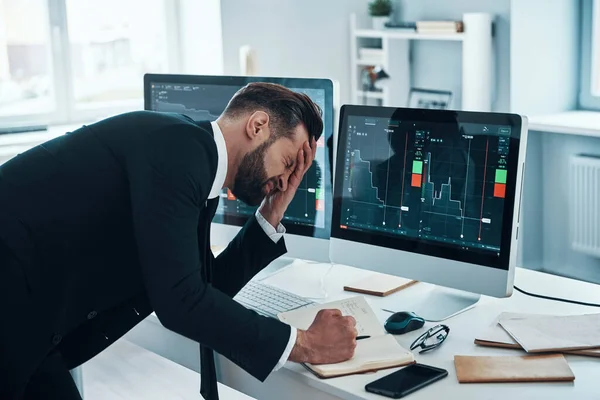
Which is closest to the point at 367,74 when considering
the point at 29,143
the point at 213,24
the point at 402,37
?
the point at 402,37

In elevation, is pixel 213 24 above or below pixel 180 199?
above

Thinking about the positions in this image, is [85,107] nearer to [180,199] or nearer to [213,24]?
[213,24]

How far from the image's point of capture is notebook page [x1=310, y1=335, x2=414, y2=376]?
5.08 feet

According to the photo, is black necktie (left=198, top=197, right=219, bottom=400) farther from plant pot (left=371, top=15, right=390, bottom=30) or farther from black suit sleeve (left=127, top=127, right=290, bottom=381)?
plant pot (left=371, top=15, right=390, bottom=30)

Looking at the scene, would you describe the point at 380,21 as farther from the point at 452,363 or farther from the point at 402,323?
the point at 452,363

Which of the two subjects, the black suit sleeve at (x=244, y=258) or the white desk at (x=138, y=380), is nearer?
the black suit sleeve at (x=244, y=258)

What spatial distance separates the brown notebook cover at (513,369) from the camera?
1.47 m

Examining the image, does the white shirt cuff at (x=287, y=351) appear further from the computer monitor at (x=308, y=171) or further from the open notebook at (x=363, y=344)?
the computer monitor at (x=308, y=171)

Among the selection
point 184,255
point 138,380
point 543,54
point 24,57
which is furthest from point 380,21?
point 184,255

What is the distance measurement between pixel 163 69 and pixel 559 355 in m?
3.60

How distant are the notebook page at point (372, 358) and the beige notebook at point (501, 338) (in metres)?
0.17

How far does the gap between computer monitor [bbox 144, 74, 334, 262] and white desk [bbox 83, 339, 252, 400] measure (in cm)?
106

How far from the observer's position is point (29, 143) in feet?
13.0

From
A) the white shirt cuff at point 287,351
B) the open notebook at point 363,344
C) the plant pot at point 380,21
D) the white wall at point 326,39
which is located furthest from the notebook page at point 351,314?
the plant pot at point 380,21
